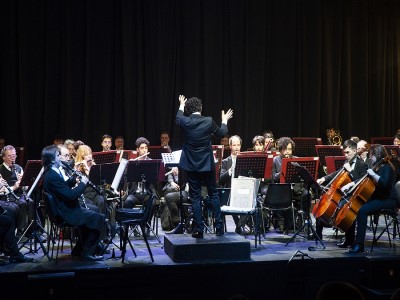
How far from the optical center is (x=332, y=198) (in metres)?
7.35

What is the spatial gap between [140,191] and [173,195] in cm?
53

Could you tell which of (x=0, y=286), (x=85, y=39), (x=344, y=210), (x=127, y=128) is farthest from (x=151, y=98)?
(x=0, y=286)

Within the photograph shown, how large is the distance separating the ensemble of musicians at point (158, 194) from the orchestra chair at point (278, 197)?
0.23 meters

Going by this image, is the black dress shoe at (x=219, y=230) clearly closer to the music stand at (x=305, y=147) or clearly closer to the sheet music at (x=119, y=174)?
the sheet music at (x=119, y=174)

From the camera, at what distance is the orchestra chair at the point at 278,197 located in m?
8.02

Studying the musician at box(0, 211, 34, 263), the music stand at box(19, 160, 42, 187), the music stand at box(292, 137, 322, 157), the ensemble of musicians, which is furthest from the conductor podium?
the music stand at box(292, 137, 322, 157)

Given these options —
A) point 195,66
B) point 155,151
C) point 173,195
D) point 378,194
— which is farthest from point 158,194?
point 195,66

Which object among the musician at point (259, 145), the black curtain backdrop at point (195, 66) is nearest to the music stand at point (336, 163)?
the musician at point (259, 145)

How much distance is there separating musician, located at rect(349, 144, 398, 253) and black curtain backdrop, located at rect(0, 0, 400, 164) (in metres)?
6.09

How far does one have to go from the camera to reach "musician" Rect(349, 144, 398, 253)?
6995 mm

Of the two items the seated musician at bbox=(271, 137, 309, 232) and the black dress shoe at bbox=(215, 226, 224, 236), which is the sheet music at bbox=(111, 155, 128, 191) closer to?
the black dress shoe at bbox=(215, 226, 224, 236)

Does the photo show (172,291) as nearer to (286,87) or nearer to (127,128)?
(127,128)

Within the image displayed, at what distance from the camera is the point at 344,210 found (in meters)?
7.17

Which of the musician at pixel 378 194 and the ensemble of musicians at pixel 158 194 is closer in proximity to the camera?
the ensemble of musicians at pixel 158 194
